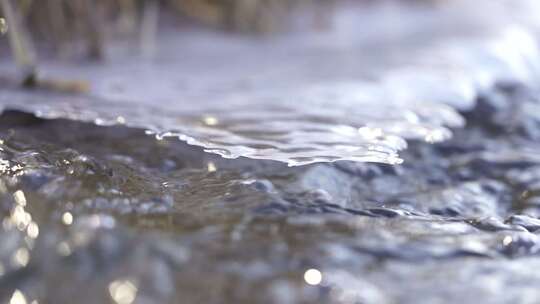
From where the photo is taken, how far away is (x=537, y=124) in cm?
170

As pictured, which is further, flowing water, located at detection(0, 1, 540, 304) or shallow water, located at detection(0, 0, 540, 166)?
shallow water, located at detection(0, 0, 540, 166)

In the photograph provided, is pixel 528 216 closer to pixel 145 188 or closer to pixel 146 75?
pixel 145 188

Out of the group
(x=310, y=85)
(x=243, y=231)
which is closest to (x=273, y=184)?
(x=243, y=231)

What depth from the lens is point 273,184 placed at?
1078 millimetres

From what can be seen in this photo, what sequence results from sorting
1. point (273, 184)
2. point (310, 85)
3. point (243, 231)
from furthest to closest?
point (310, 85) < point (273, 184) < point (243, 231)

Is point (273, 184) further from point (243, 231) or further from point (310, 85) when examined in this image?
point (310, 85)

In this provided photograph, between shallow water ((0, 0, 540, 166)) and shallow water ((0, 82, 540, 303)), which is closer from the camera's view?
shallow water ((0, 82, 540, 303))

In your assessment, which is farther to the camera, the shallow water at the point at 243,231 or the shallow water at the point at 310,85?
the shallow water at the point at 310,85

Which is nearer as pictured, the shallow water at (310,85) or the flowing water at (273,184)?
the flowing water at (273,184)

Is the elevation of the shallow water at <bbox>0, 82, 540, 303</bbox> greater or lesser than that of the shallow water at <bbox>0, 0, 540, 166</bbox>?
lesser

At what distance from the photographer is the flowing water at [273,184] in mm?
779

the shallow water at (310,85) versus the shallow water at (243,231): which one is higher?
the shallow water at (310,85)

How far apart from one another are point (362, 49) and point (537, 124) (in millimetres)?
938

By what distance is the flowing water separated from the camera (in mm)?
779
